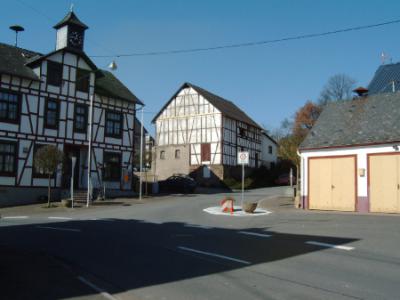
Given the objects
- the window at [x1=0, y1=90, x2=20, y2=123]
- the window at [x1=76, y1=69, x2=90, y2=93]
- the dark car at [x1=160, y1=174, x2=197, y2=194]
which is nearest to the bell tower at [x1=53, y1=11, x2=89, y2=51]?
the window at [x1=76, y1=69, x2=90, y2=93]

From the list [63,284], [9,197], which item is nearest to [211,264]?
[63,284]

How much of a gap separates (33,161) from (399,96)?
21570mm

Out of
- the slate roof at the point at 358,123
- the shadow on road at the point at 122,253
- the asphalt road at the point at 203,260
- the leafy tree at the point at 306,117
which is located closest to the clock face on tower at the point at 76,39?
the slate roof at the point at 358,123

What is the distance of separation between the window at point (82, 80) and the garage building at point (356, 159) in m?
16.5

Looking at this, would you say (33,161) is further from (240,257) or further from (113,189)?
(240,257)

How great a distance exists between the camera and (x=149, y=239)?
1301 centimetres

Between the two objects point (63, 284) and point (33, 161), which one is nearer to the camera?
point (63, 284)

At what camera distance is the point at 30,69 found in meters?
30.3

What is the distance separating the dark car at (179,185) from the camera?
38.6m

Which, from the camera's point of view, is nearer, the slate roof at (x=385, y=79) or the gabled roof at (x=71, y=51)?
the gabled roof at (x=71, y=51)

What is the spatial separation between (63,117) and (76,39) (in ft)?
19.4

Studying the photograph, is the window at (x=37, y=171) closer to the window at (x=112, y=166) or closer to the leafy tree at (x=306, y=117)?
the window at (x=112, y=166)

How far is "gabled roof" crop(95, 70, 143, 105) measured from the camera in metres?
34.4

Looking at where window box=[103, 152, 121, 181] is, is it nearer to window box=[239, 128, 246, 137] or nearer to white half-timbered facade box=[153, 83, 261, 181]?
white half-timbered facade box=[153, 83, 261, 181]
